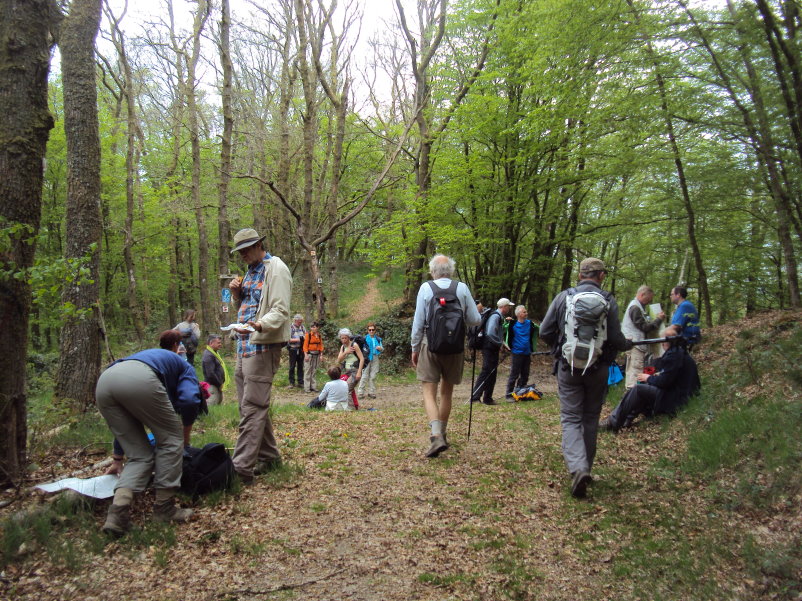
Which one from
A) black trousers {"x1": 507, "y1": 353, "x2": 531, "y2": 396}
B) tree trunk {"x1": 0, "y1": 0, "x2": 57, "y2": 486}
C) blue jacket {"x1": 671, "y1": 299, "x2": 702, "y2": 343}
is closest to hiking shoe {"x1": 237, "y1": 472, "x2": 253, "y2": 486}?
tree trunk {"x1": 0, "y1": 0, "x2": 57, "y2": 486}

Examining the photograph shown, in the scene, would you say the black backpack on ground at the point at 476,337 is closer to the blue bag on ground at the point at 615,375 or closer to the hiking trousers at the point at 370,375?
the blue bag on ground at the point at 615,375

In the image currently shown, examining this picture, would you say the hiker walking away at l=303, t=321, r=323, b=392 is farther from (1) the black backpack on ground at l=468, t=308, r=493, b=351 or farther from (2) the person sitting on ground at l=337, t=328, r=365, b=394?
(1) the black backpack on ground at l=468, t=308, r=493, b=351

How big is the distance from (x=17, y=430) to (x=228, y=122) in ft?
41.0

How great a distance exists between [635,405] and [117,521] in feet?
18.8

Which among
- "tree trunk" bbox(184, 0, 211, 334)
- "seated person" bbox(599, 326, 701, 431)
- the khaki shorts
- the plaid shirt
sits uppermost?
"tree trunk" bbox(184, 0, 211, 334)

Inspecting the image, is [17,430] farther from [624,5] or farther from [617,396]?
[624,5]

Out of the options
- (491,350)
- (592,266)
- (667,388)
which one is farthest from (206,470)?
(491,350)

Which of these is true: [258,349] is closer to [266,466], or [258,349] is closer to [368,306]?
[266,466]

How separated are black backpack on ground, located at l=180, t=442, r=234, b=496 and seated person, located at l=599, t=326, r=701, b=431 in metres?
4.83

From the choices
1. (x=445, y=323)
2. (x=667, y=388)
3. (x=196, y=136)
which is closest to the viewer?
(x=445, y=323)

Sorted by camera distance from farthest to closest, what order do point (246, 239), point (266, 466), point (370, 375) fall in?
point (370, 375) < point (266, 466) < point (246, 239)

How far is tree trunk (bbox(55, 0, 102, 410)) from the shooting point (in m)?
6.32

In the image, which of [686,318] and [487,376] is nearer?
[686,318]

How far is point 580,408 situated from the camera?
14.4ft
